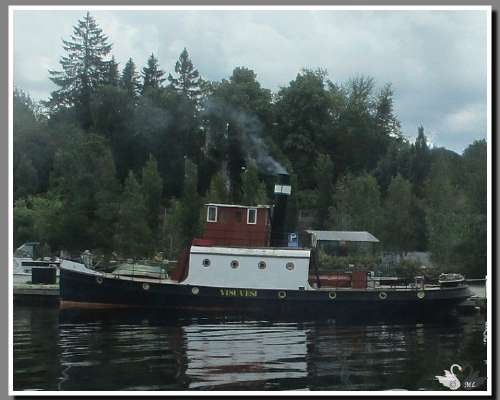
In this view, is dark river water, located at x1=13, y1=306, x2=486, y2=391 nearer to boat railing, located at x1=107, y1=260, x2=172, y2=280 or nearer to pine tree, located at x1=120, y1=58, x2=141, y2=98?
boat railing, located at x1=107, y1=260, x2=172, y2=280

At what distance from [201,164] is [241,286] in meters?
7.33

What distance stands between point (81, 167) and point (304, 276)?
23.2 ft

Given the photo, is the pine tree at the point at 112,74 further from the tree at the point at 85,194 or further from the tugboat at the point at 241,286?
the tugboat at the point at 241,286

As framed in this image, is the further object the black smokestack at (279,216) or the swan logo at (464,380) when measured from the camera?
the black smokestack at (279,216)

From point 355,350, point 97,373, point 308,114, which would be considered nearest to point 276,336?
point 355,350

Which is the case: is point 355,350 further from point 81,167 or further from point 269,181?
point 269,181

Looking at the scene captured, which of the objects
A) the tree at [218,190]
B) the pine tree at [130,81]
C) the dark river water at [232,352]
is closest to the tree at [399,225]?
the dark river water at [232,352]

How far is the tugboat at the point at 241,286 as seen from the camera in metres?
15.9

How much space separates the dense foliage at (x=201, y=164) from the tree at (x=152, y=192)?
0.04 metres

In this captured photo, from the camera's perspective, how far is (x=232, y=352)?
11508 millimetres

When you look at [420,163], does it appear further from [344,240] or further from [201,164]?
[201,164]

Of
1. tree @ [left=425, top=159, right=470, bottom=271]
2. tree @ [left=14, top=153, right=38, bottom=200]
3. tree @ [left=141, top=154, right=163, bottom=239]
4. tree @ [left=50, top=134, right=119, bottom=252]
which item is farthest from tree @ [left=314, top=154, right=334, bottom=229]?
tree @ [left=14, top=153, right=38, bottom=200]

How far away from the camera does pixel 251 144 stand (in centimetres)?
2089

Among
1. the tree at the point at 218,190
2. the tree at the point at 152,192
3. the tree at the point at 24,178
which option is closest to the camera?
the tree at the point at 24,178
